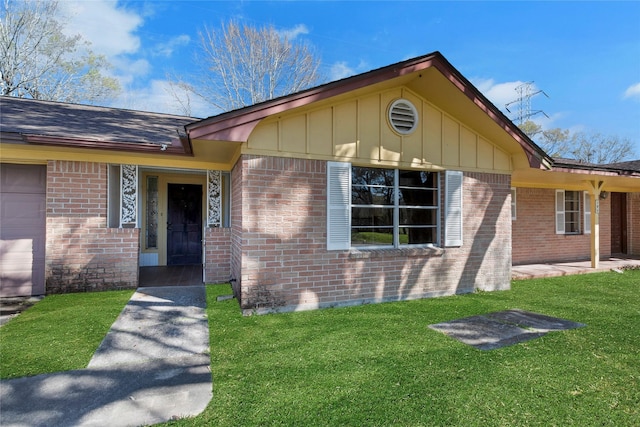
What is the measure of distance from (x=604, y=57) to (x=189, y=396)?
1644 centimetres

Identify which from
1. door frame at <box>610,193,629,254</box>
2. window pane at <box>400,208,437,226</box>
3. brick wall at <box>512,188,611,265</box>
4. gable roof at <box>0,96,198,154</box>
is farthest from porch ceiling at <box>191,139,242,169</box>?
door frame at <box>610,193,629,254</box>

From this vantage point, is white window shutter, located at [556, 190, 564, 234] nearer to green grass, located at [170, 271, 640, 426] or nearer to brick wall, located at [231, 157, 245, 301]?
green grass, located at [170, 271, 640, 426]

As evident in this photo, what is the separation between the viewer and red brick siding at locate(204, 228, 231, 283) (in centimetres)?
662

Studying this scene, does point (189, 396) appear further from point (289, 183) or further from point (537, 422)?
point (289, 183)

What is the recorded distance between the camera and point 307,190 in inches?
199

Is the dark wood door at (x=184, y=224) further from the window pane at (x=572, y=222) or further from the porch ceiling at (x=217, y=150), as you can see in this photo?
the window pane at (x=572, y=222)

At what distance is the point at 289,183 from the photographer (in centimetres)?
493

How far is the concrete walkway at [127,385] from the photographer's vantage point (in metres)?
2.40

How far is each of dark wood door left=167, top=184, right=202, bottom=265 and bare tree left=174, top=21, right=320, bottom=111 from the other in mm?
11270

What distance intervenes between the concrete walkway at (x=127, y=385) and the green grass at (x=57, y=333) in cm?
16

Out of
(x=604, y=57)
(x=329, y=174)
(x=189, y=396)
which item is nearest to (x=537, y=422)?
(x=189, y=396)

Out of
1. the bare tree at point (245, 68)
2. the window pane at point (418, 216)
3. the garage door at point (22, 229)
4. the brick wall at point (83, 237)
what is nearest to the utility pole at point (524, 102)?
the bare tree at point (245, 68)

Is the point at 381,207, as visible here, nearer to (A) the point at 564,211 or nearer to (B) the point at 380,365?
(B) the point at 380,365

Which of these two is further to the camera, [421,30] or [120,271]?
[421,30]
